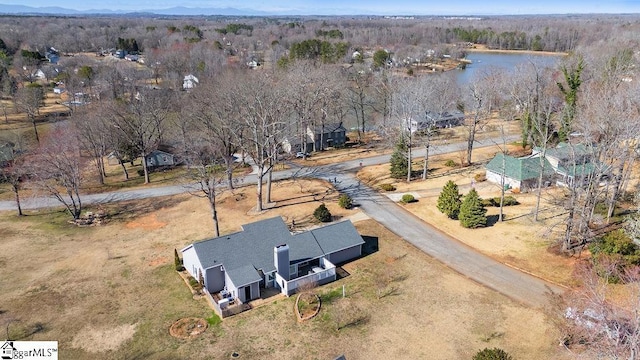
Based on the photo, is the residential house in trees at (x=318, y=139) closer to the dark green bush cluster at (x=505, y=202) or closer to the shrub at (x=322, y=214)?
the shrub at (x=322, y=214)

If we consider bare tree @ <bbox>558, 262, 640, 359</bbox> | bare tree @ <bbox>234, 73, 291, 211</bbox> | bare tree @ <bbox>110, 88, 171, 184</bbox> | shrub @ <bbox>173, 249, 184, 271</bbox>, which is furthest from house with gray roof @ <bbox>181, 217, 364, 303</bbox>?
bare tree @ <bbox>110, 88, 171, 184</bbox>

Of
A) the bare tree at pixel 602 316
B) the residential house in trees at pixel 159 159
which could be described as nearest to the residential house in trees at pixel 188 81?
the residential house in trees at pixel 159 159

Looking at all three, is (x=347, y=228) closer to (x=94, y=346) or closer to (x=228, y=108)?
(x=94, y=346)

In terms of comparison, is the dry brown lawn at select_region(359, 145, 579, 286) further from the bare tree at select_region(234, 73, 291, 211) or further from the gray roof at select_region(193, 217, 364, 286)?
the bare tree at select_region(234, 73, 291, 211)

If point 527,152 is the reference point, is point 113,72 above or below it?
above

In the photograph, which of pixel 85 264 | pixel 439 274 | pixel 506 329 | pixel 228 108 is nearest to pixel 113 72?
pixel 228 108
